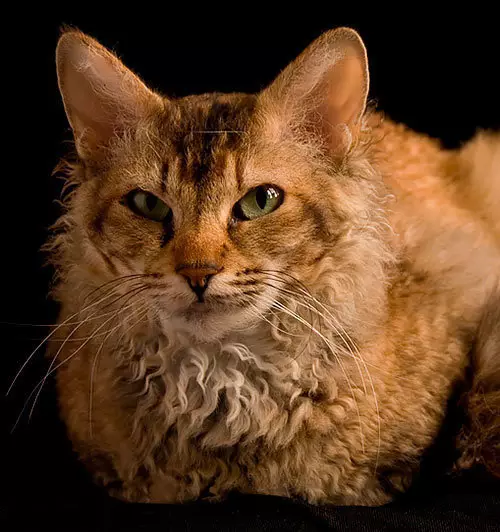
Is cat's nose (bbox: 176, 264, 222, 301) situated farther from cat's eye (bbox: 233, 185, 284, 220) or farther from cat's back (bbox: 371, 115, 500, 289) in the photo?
cat's back (bbox: 371, 115, 500, 289)

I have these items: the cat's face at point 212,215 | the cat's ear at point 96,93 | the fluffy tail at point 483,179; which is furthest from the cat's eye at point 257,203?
the fluffy tail at point 483,179

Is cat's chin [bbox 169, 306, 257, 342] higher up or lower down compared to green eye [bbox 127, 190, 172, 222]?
lower down

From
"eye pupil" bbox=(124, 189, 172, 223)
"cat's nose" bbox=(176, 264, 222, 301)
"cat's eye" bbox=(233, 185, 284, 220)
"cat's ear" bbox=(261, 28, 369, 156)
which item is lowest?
"cat's nose" bbox=(176, 264, 222, 301)

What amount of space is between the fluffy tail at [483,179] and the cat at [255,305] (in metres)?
0.43

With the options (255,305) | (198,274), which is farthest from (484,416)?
(198,274)

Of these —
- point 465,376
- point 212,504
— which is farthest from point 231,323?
point 465,376

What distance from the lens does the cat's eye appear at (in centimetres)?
140

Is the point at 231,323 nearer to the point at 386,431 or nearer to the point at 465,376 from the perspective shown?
the point at 386,431

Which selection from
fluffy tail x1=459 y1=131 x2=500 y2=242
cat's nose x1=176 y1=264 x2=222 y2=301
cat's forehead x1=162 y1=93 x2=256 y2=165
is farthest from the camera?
fluffy tail x1=459 y1=131 x2=500 y2=242

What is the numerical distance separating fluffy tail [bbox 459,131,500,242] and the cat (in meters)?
0.43

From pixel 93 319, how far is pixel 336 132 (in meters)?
0.51

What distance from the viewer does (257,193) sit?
4.63ft

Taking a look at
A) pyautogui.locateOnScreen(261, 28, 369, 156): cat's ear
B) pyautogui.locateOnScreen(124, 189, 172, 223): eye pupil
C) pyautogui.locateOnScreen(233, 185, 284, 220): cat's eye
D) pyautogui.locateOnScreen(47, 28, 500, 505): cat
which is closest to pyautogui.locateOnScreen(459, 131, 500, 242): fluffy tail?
pyautogui.locateOnScreen(47, 28, 500, 505): cat

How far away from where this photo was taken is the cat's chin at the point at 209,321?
1.37 m
